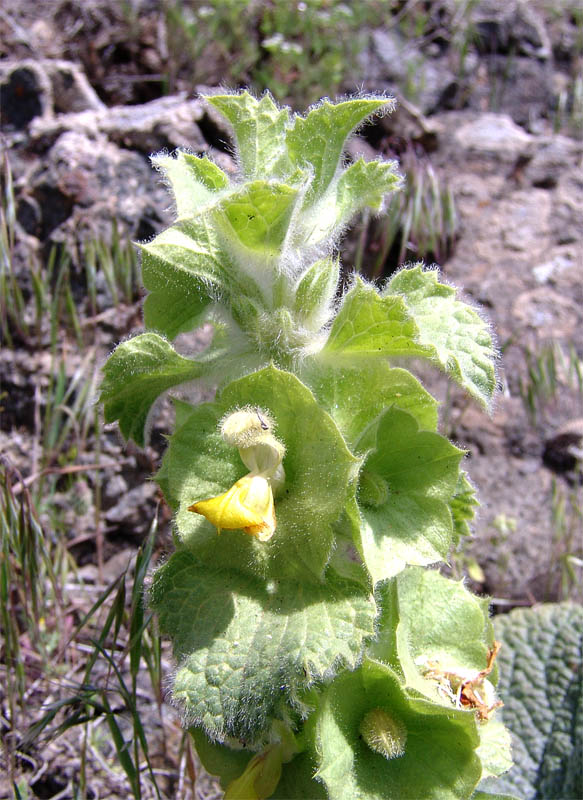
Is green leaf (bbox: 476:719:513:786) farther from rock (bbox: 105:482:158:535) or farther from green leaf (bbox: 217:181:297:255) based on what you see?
rock (bbox: 105:482:158:535)

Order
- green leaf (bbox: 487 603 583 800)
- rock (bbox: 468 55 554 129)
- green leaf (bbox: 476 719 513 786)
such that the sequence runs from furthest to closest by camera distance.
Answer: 1. rock (bbox: 468 55 554 129)
2. green leaf (bbox: 487 603 583 800)
3. green leaf (bbox: 476 719 513 786)

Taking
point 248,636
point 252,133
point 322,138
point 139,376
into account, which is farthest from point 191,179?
point 248,636

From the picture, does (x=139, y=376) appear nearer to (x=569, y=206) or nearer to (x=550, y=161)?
(x=569, y=206)

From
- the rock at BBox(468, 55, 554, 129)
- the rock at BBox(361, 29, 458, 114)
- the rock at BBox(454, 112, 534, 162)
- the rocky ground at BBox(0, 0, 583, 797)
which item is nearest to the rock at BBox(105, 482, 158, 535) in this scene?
the rocky ground at BBox(0, 0, 583, 797)

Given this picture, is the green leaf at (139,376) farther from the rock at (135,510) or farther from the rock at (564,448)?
the rock at (564,448)

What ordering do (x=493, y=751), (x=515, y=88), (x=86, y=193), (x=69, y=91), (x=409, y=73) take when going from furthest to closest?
(x=515, y=88) < (x=409, y=73) < (x=69, y=91) < (x=86, y=193) < (x=493, y=751)

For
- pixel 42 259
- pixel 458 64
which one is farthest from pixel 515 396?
pixel 458 64
